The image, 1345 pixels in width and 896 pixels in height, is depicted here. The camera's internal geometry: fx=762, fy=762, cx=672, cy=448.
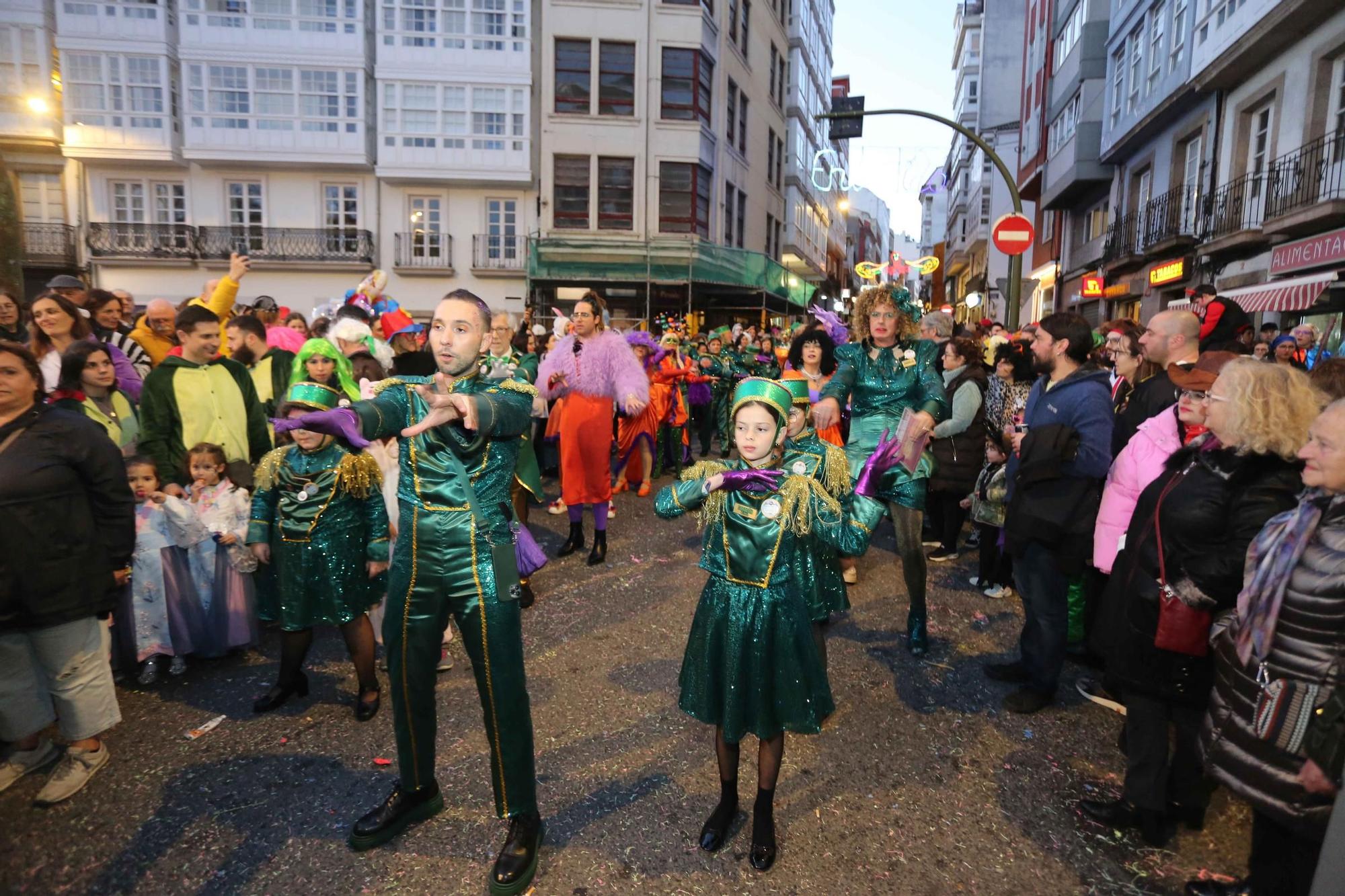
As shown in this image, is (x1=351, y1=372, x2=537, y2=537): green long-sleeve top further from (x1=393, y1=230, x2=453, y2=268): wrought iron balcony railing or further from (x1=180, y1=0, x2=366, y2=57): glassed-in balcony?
(x1=180, y1=0, x2=366, y2=57): glassed-in balcony

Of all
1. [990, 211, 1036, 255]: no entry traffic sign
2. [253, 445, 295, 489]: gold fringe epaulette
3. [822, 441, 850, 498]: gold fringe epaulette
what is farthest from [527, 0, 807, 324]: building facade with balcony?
[822, 441, 850, 498]: gold fringe epaulette

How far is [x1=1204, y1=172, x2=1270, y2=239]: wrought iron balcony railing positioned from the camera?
1302 centimetres

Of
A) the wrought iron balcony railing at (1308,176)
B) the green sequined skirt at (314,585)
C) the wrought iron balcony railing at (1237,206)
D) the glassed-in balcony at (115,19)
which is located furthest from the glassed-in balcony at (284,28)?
the green sequined skirt at (314,585)

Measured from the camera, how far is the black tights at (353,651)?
4.00m

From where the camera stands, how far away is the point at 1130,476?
3.74m

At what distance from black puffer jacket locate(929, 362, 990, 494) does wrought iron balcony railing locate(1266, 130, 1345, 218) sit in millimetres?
8280

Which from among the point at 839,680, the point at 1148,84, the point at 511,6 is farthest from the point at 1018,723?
the point at 511,6

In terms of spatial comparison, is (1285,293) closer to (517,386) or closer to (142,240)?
(517,386)

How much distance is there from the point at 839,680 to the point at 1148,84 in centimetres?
1956

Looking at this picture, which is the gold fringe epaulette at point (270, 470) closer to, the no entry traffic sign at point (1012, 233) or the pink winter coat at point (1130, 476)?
the pink winter coat at point (1130, 476)

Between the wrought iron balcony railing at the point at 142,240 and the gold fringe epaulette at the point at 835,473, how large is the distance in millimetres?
26954

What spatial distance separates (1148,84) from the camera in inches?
706

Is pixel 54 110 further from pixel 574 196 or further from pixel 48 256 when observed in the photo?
pixel 574 196

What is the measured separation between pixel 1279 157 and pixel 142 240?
29356 mm
